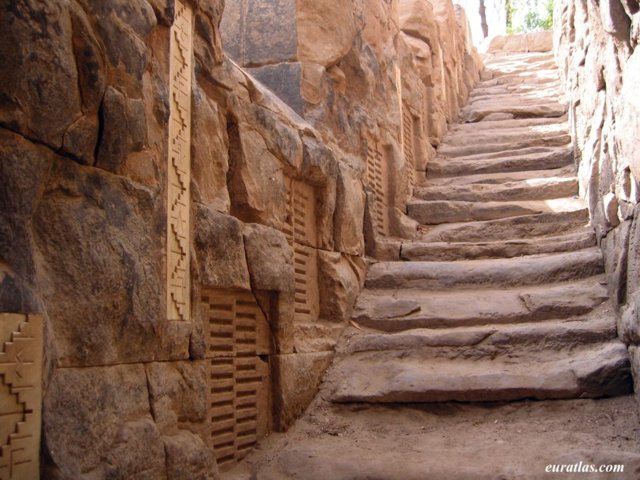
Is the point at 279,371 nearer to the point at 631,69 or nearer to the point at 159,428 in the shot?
the point at 159,428

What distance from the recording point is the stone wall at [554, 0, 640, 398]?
3.83 meters

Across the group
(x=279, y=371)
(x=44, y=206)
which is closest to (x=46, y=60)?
(x=44, y=206)

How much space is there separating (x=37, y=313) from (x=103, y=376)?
1.58ft

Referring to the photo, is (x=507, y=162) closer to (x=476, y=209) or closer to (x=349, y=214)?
(x=476, y=209)

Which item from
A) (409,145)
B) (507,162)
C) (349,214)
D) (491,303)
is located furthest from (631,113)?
(507,162)

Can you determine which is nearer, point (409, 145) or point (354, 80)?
point (354, 80)

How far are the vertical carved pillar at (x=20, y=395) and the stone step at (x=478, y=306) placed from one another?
3.50m

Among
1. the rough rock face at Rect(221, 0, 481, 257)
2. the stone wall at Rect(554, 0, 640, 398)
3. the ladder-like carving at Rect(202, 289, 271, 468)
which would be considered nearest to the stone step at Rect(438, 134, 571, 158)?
the rough rock face at Rect(221, 0, 481, 257)

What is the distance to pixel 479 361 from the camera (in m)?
4.75

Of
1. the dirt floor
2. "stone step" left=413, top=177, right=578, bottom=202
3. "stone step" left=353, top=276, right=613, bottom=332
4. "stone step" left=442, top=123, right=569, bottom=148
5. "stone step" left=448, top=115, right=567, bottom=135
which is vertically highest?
"stone step" left=448, top=115, right=567, bottom=135

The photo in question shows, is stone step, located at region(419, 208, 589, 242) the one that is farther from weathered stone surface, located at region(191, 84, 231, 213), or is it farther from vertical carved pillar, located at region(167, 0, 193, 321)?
vertical carved pillar, located at region(167, 0, 193, 321)

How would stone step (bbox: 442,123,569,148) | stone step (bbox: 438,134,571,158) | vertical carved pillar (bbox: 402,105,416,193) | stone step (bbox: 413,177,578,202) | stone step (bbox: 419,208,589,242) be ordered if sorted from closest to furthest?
1. stone step (bbox: 419,208,589,242)
2. stone step (bbox: 413,177,578,202)
3. vertical carved pillar (bbox: 402,105,416,193)
4. stone step (bbox: 438,134,571,158)
5. stone step (bbox: 442,123,569,148)

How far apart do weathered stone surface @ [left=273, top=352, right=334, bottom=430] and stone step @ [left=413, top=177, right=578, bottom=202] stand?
3.65m

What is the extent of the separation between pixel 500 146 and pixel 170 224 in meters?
7.08
